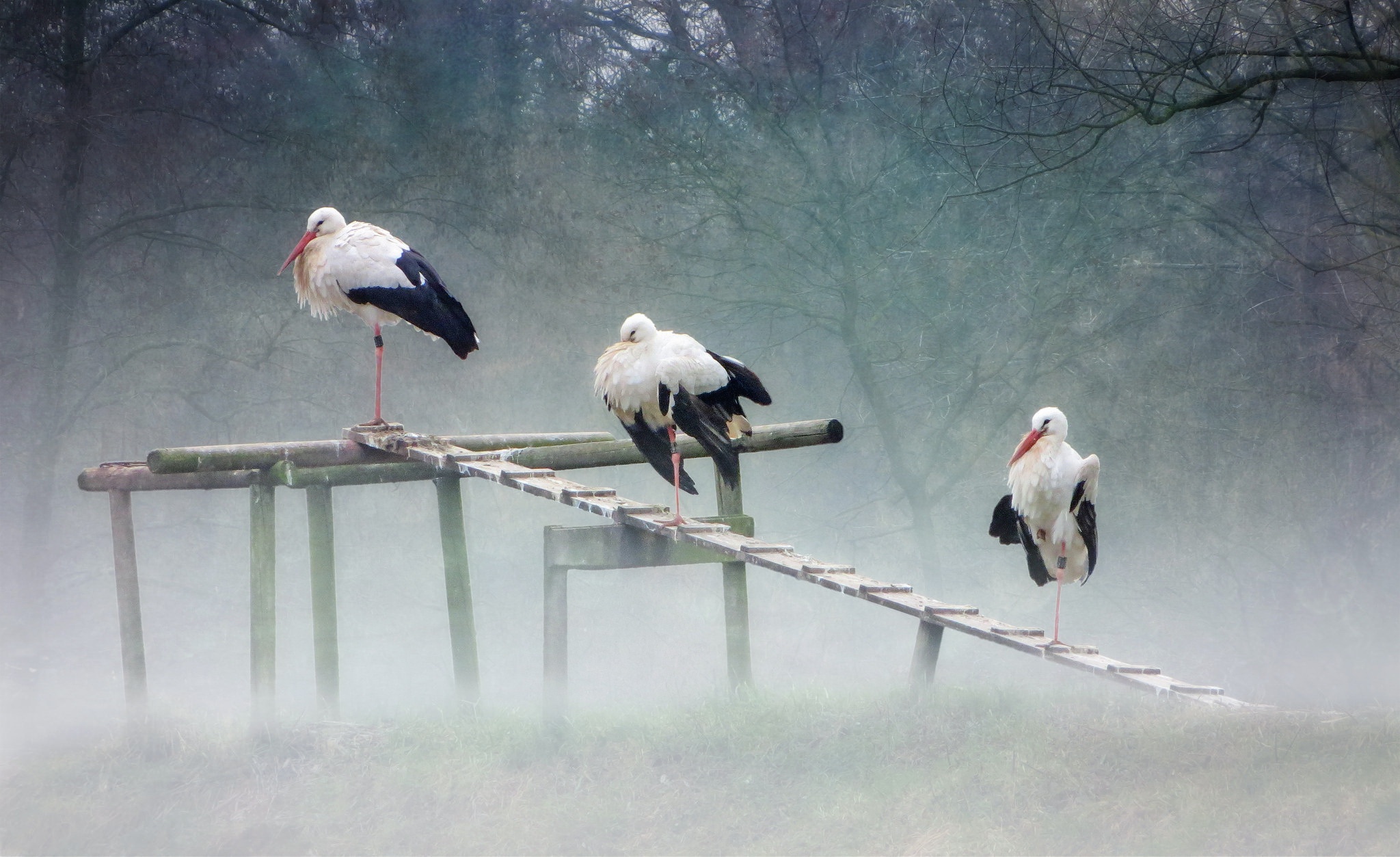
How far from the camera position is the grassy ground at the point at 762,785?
295 cm

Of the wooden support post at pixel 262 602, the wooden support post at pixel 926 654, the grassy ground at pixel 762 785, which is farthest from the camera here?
the wooden support post at pixel 262 602

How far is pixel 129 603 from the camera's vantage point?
4383 millimetres

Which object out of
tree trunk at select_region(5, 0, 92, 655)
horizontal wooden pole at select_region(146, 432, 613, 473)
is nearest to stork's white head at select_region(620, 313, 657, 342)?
horizontal wooden pole at select_region(146, 432, 613, 473)

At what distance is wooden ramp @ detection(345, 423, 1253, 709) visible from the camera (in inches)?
130

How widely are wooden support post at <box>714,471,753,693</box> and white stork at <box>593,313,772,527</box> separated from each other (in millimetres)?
651

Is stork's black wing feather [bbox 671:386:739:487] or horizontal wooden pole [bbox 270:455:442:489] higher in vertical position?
stork's black wing feather [bbox 671:386:739:487]

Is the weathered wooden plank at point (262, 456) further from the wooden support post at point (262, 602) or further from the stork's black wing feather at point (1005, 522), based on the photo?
the stork's black wing feather at point (1005, 522)

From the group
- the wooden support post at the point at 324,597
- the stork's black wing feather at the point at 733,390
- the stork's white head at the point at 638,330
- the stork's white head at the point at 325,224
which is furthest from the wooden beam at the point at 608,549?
the stork's white head at the point at 325,224

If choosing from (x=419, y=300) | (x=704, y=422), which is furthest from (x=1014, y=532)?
(x=419, y=300)

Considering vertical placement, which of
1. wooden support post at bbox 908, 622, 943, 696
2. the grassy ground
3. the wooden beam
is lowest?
the grassy ground

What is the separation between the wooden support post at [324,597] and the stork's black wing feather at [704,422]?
147cm

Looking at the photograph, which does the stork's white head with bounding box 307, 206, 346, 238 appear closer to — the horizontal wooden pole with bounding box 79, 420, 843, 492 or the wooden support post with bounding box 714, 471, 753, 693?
the horizontal wooden pole with bounding box 79, 420, 843, 492

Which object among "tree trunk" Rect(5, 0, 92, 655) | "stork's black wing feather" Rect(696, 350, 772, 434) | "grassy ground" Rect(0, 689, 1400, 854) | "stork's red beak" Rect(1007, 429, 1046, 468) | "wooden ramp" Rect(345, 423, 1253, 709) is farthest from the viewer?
"tree trunk" Rect(5, 0, 92, 655)

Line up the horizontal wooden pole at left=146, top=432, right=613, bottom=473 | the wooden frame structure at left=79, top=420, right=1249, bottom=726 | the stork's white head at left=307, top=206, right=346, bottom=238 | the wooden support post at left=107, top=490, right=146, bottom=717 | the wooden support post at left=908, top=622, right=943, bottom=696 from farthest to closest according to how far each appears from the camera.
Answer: the stork's white head at left=307, top=206, right=346, bottom=238
the wooden support post at left=107, top=490, right=146, bottom=717
the wooden support post at left=908, top=622, right=943, bottom=696
the horizontal wooden pole at left=146, top=432, right=613, bottom=473
the wooden frame structure at left=79, top=420, right=1249, bottom=726
